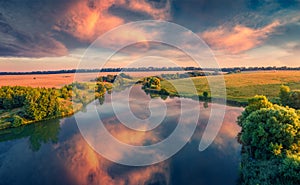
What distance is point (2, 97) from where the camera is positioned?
3928 cm

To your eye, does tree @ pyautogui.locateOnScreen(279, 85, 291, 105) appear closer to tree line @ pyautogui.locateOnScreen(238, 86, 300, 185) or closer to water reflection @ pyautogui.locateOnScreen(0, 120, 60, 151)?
tree line @ pyautogui.locateOnScreen(238, 86, 300, 185)

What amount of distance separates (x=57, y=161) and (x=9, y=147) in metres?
10.3

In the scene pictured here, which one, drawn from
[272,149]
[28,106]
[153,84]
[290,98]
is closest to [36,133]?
[28,106]

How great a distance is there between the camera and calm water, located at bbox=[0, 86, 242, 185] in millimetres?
17547

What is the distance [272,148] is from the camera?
1606 cm

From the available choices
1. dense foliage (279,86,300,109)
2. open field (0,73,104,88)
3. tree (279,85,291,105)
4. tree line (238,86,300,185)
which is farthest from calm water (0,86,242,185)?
open field (0,73,104,88)

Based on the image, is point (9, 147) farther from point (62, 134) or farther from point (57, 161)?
point (57, 161)

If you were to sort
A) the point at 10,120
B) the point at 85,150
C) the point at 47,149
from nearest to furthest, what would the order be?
the point at 85,150 < the point at 47,149 < the point at 10,120

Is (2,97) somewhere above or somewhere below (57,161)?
above

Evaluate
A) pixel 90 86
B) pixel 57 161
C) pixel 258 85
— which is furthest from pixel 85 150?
pixel 258 85

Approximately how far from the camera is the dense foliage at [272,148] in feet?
44.7

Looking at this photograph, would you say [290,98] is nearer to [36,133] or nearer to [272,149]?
[272,149]

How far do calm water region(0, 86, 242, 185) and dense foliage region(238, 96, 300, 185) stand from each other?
1.98 metres

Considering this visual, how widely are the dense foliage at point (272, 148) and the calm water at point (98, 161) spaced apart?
1.98 metres
